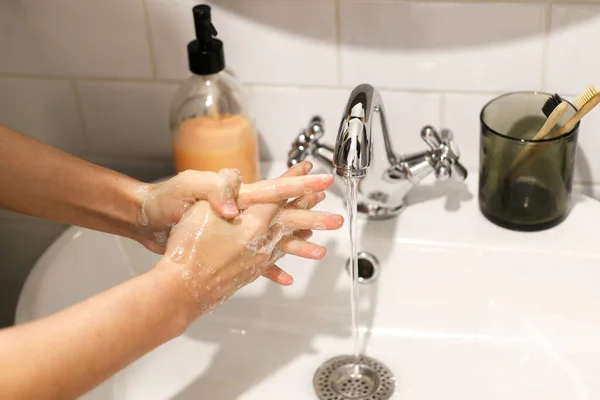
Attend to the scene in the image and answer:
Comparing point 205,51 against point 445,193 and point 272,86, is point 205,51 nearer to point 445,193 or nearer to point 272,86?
point 272,86

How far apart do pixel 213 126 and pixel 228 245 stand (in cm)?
23

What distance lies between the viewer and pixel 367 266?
2.72ft

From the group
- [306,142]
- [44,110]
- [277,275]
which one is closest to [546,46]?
[306,142]

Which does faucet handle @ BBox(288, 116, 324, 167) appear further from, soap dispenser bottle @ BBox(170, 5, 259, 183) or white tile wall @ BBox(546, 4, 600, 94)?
white tile wall @ BBox(546, 4, 600, 94)

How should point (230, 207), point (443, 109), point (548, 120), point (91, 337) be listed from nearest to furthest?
point (91, 337) < point (230, 207) < point (548, 120) < point (443, 109)

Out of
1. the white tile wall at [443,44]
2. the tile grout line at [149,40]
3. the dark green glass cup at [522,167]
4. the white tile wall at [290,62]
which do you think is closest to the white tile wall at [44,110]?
the white tile wall at [290,62]

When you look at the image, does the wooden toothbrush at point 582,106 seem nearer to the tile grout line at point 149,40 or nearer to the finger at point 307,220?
the finger at point 307,220

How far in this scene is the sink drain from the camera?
826mm

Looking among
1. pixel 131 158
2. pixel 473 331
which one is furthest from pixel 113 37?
pixel 473 331

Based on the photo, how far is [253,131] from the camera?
0.83 meters

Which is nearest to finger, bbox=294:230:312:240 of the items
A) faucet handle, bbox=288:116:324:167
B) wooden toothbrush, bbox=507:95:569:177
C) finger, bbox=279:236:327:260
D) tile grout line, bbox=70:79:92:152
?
finger, bbox=279:236:327:260

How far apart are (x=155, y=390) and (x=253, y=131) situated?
0.29 m

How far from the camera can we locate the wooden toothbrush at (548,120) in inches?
28.5

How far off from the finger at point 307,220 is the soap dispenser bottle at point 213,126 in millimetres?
160
